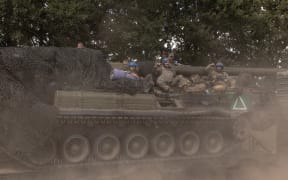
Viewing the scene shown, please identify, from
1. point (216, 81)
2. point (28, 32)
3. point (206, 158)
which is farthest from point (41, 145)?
point (28, 32)

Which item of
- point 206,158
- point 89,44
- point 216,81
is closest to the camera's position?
point 206,158

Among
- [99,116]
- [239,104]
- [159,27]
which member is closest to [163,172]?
[99,116]

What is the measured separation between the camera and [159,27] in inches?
1024

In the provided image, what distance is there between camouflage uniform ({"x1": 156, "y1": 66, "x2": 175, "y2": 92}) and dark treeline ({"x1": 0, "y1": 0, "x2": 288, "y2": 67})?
1110cm

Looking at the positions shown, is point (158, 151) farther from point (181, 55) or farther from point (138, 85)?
point (181, 55)

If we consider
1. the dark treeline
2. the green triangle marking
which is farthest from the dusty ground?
the dark treeline

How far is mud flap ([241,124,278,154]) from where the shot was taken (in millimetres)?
13016

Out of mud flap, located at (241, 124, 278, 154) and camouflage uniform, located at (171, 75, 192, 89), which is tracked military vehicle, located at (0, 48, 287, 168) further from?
camouflage uniform, located at (171, 75, 192, 89)

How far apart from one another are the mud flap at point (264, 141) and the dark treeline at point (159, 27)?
12528mm

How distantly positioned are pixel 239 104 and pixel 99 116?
4.22m

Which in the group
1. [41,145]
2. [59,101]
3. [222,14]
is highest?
[222,14]

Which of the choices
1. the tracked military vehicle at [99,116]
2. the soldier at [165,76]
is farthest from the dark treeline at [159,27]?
the tracked military vehicle at [99,116]

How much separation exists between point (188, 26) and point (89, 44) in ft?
19.4

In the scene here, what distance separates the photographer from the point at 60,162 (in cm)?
977
